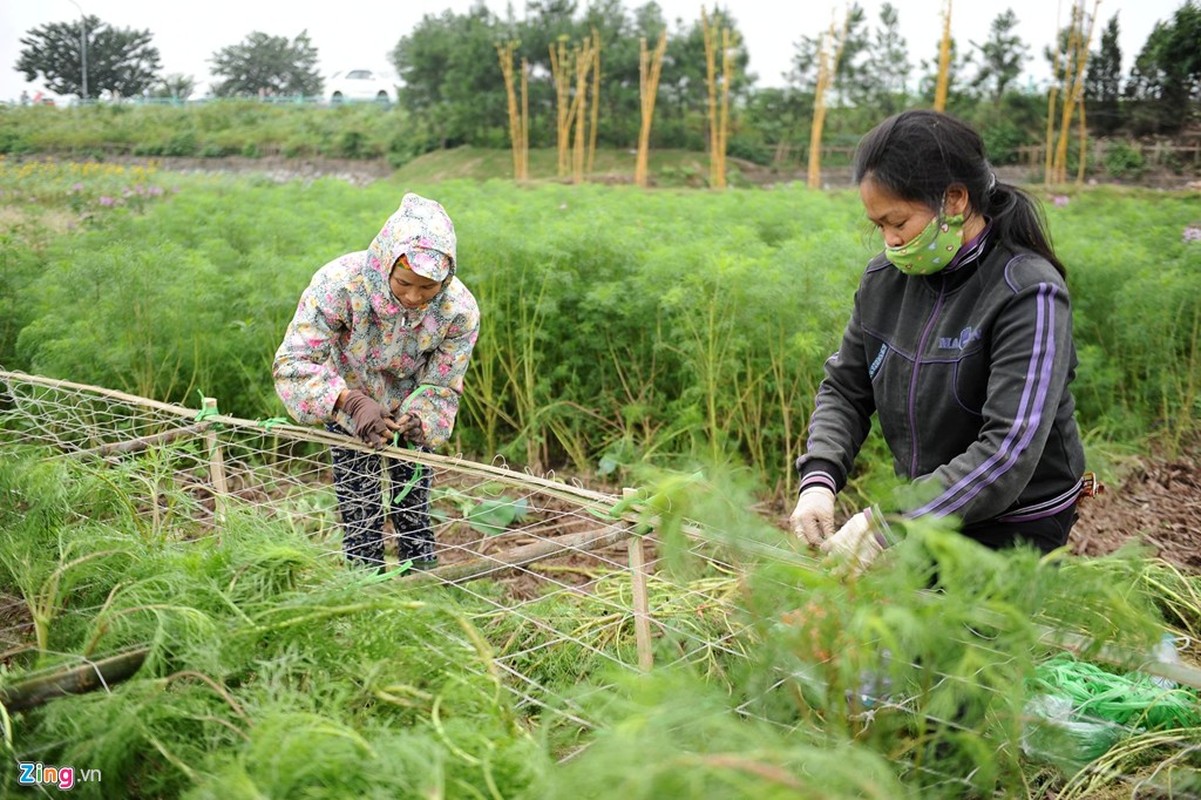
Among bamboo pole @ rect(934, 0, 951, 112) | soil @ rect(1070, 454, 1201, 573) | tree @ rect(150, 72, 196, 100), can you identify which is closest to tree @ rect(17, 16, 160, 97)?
tree @ rect(150, 72, 196, 100)

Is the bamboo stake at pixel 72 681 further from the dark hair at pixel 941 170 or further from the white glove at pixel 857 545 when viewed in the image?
the dark hair at pixel 941 170

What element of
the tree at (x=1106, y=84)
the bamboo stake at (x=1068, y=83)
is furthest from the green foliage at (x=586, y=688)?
the tree at (x=1106, y=84)

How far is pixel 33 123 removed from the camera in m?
24.6

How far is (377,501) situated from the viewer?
10.3 ft

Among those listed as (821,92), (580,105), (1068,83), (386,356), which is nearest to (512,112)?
(580,105)

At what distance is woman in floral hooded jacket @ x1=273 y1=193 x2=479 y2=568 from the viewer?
9.14ft

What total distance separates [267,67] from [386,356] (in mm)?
53952

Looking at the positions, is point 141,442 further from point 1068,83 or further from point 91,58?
point 91,58

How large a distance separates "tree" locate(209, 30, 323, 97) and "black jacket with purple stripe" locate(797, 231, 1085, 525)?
5233cm

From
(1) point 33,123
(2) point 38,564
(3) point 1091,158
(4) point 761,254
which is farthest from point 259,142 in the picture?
(2) point 38,564

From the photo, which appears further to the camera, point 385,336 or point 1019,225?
point 385,336

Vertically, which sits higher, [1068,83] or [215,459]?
[1068,83]

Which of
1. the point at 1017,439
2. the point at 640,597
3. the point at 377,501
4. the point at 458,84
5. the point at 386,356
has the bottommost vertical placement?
the point at 377,501

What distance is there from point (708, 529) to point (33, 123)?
1110 inches
